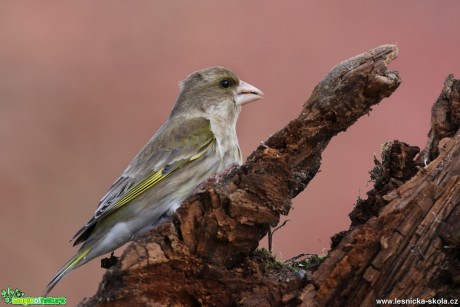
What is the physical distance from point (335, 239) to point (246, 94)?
77.2 inches

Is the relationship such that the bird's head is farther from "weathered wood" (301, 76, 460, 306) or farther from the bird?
"weathered wood" (301, 76, 460, 306)

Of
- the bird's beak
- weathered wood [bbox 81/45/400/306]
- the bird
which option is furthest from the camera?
the bird's beak

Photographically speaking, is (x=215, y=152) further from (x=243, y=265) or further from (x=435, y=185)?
(x=435, y=185)

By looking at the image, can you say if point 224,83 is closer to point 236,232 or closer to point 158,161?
point 158,161

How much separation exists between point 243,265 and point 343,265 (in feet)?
1.39

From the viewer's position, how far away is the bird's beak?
4.07m

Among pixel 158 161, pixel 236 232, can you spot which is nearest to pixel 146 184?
pixel 158 161

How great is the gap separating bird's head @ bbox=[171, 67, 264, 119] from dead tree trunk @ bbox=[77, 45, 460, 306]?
1668mm

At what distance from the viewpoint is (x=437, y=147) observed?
239 cm

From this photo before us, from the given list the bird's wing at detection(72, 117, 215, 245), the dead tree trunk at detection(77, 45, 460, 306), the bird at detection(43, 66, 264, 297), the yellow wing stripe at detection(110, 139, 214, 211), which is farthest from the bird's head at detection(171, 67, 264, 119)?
the dead tree trunk at detection(77, 45, 460, 306)

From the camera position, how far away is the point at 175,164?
3629mm

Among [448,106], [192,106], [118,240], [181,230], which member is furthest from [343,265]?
[192,106]

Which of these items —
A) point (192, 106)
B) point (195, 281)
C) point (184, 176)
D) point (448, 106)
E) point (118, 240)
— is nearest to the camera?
point (195, 281)

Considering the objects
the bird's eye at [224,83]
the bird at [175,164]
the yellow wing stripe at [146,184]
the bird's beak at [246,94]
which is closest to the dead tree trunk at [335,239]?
the bird at [175,164]
